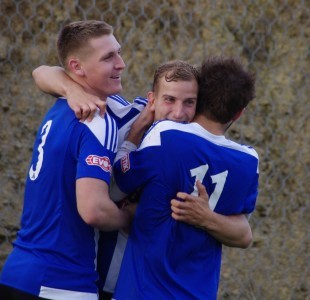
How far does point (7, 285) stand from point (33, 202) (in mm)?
249

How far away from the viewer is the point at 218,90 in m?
2.71

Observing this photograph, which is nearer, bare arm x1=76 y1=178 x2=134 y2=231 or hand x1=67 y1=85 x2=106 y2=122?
bare arm x1=76 y1=178 x2=134 y2=231

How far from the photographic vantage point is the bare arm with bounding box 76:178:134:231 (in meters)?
2.57

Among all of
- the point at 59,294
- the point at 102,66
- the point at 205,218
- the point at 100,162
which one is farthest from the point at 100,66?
the point at 59,294

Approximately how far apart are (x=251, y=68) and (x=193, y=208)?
2378 millimetres

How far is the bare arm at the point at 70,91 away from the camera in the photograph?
268 centimetres

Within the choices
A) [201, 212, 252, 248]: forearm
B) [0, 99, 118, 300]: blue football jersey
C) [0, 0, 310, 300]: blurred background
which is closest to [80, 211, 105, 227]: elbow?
[0, 99, 118, 300]: blue football jersey

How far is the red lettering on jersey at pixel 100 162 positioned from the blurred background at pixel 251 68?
198cm

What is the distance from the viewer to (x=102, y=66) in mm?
2773

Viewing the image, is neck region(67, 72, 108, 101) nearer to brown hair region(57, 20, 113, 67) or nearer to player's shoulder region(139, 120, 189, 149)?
brown hair region(57, 20, 113, 67)

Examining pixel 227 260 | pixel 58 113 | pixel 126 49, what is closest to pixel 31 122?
pixel 126 49

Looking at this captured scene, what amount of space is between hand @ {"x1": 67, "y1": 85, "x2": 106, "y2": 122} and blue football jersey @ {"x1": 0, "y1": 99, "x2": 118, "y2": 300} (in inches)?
0.8

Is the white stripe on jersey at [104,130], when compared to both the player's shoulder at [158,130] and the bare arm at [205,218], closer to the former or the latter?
the player's shoulder at [158,130]

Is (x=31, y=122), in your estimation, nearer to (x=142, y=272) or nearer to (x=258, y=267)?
(x=258, y=267)
